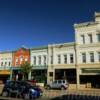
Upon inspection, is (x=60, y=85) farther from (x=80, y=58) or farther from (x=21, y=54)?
(x=21, y=54)

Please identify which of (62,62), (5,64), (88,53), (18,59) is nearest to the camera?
(88,53)

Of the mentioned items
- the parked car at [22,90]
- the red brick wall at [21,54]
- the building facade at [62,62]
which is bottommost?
the parked car at [22,90]

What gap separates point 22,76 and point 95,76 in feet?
63.7

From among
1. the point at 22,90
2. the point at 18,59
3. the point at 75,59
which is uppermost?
the point at 18,59

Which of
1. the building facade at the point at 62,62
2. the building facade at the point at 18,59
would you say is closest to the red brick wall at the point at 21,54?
the building facade at the point at 18,59

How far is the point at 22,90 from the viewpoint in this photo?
24938mm

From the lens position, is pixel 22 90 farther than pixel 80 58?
No

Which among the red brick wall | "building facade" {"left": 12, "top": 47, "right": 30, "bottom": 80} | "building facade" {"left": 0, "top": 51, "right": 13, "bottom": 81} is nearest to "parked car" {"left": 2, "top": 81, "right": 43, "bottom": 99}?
"building facade" {"left": 12, "top": 47, "right": 30, "bottom": 80}

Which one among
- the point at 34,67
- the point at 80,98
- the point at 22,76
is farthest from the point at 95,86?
the point at 80,98

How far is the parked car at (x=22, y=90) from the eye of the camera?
955 inches

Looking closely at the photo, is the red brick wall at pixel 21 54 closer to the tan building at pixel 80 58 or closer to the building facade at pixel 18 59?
the building facade at pixel 18 59

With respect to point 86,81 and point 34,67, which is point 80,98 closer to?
point 86,81

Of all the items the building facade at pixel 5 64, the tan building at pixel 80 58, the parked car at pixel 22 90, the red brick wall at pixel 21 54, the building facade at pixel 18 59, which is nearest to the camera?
the parked car at pixel 22 90

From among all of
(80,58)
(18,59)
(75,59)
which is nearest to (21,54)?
(18,59)
